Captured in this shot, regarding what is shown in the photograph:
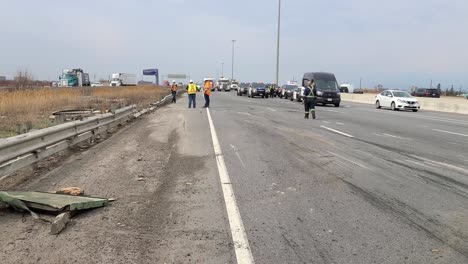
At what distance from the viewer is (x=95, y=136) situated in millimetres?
13234

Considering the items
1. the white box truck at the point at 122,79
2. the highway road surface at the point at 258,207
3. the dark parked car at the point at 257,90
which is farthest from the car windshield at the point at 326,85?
the white box truck at the point at 122,79

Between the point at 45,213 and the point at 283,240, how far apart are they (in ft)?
9.85

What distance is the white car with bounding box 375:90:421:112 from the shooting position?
109ft

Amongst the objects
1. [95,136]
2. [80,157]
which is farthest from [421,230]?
[95,136]

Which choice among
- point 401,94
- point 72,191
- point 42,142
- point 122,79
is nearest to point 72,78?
point 122,79

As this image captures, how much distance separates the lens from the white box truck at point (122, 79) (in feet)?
299

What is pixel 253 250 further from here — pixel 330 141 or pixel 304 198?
pixel 330 141

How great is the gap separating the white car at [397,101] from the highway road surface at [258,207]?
72.8 feet

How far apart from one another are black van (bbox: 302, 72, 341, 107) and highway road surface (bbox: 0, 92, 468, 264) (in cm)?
2248

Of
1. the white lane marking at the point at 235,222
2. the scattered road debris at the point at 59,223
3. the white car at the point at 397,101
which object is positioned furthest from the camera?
the white car at the point at 397,101

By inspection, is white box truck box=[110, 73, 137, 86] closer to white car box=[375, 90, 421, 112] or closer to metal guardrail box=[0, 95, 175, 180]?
white car box=[375, 90, 421, 112]

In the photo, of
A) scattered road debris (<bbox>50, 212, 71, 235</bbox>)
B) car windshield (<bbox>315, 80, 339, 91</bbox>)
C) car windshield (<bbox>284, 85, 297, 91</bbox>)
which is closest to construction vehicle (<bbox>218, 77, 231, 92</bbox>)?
car windshield (<bbox>284, 85, 297, 91</bbox>)

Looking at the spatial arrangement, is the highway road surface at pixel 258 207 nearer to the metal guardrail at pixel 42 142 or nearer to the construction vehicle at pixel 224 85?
the metal guardrail at pixel 42 142

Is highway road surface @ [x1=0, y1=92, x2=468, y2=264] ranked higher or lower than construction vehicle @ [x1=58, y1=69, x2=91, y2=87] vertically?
lower
